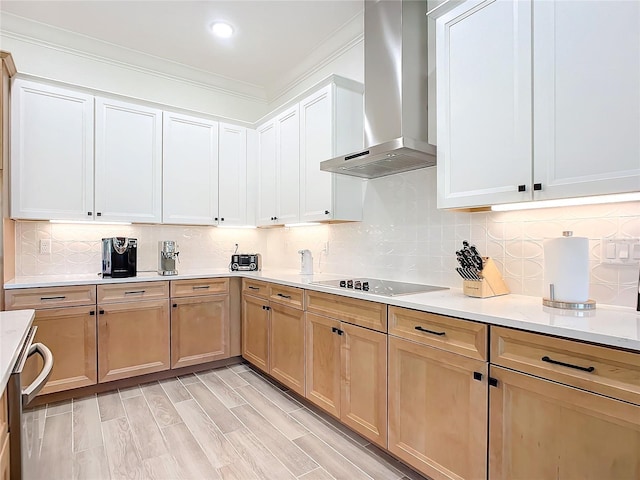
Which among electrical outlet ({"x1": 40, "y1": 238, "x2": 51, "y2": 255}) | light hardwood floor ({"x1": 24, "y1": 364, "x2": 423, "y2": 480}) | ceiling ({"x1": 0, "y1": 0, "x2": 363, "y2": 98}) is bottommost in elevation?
light hardwood floor ({"x1": 24, "y1": 364, "x2": 423, "y2": 480})

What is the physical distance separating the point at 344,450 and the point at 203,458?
2.62 feet

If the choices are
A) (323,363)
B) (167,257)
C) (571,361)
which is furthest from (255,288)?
(571,361)

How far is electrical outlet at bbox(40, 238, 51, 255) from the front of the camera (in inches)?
121

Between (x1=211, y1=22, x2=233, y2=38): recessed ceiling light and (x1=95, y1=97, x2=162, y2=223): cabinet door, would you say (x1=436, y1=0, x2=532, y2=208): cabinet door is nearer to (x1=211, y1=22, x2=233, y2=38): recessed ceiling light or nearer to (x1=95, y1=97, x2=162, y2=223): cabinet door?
(x1=211, y1=22, x2=233, y2=38): recessed ceiling light

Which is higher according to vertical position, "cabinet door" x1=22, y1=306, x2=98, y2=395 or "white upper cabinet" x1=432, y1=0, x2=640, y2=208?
"white upper cabinet" x1=432, y1=0, x2=640, y2=208

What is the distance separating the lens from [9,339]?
1.19 meters

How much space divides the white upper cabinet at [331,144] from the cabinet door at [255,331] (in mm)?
901

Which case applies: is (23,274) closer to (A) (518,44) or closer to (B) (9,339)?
(B) (9,339)

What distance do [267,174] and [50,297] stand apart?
208 cm

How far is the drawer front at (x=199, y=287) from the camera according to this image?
3166 mm

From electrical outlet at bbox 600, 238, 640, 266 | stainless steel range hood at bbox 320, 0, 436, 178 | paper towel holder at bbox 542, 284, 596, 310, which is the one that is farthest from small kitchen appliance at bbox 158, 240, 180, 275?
electrical outlet at bbox 600, 238, 640, 266

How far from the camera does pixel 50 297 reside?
2643mm

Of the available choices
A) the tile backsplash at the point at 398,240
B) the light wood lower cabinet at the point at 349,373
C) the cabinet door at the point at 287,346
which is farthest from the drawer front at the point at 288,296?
the tile backsplash at the point at 398,240

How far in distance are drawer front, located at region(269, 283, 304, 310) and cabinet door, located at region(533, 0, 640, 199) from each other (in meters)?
1.62
